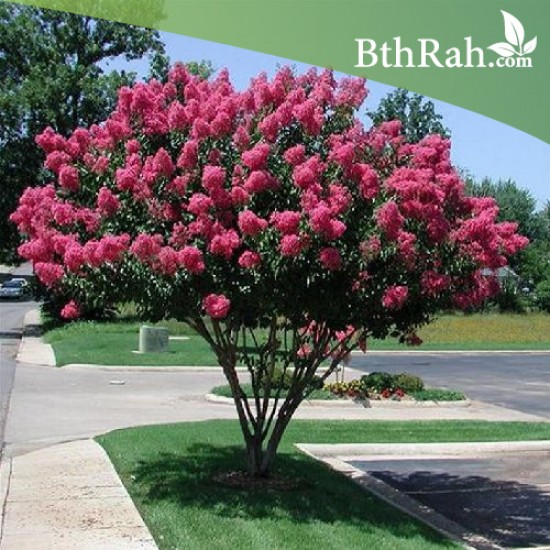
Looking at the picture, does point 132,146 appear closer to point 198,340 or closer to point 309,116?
point 309,116

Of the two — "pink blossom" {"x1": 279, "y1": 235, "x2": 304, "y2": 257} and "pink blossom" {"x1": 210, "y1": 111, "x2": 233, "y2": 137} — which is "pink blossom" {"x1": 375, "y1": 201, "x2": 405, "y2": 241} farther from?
"pink blossom" {"x1": 210, "y1": 111, "x2": 233, "y2": 137}

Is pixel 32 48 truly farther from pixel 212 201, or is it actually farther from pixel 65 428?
pixel 212 201

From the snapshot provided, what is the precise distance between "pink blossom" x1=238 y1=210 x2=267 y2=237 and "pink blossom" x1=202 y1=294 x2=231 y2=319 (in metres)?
0.54

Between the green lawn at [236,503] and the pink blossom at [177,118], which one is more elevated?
the pink blossom at [177,118]

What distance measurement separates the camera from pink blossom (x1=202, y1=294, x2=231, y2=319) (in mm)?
7297

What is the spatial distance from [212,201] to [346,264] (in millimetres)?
1172

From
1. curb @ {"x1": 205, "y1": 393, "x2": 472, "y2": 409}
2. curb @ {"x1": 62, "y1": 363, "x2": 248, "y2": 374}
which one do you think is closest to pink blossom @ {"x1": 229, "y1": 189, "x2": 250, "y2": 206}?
curb @ {"x1": 205, "y1": 393, "x2": 472, "y2": 409}

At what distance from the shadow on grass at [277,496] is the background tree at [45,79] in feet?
88.8

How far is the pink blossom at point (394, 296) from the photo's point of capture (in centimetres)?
748

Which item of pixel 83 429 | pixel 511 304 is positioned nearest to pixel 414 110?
pixel 511 304

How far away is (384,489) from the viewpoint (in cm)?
962

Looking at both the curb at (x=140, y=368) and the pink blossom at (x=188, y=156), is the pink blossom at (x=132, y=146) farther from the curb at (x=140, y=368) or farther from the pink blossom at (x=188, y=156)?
the curb at (x=140, y=368)

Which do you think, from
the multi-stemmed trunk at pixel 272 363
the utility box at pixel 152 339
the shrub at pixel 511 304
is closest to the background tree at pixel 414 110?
the shrub at pixel 511 304

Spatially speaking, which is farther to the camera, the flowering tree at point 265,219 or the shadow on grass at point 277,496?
the shadow on grass at point 277,496
